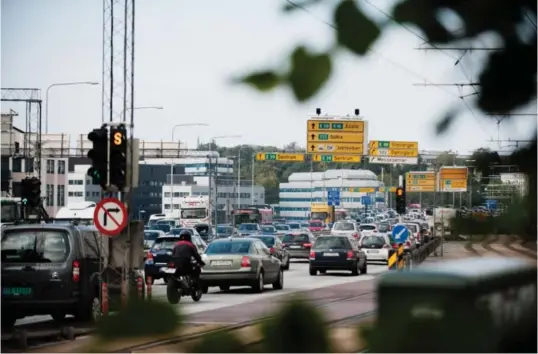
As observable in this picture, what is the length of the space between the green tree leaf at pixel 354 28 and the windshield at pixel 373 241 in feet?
129

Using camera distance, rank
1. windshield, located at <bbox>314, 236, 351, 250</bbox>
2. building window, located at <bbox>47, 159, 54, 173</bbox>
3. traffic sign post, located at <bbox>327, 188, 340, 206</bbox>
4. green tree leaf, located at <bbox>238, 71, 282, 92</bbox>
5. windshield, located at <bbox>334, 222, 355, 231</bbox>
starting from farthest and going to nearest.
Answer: building window, located at <bbox>47, 159, 54, 173</bbox> → windshield, located at <bbox>334, 222, 355, 231</bbox> → windshield, located at <bbox>314, 236, 351, 250</bbox> → traffic sign post, located at <bbox>327, 188, 340, 206</bbox> → green tree leaf, located at <bbox>238, 71, 282, 92</bbox>

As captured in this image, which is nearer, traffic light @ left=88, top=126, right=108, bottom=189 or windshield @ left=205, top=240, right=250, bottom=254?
traffic light @ left=88, top=126, right=108, bottom=189

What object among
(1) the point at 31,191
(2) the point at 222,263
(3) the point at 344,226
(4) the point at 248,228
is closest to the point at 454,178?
(2) the point at 222,263

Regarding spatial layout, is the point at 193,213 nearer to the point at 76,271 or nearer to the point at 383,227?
the point at 383,227

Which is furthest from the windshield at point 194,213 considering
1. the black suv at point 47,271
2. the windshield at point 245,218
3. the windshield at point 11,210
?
the black suv at point 47,271

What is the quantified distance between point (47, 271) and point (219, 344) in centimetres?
1378

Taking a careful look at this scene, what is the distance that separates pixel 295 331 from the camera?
4.10ft

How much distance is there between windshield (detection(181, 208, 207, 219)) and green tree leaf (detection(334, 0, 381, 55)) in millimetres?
63818

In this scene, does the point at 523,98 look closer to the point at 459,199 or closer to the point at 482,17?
the point at 482,17

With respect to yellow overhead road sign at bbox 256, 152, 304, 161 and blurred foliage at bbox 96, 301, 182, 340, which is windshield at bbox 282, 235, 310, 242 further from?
blurred foliage at bbox 96, 301, 182, 340

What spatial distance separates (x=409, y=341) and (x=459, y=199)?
36 cm

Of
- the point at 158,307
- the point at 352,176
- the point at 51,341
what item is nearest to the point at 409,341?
the point at 158,307

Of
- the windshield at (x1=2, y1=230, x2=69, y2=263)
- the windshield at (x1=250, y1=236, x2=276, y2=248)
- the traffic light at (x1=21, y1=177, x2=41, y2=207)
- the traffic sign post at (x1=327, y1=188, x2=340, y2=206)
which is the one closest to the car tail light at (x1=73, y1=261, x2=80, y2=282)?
the windshield at (x1=2, y1=230, x2=69, y2=263)

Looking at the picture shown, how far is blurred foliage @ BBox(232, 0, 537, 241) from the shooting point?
3.99 ft
